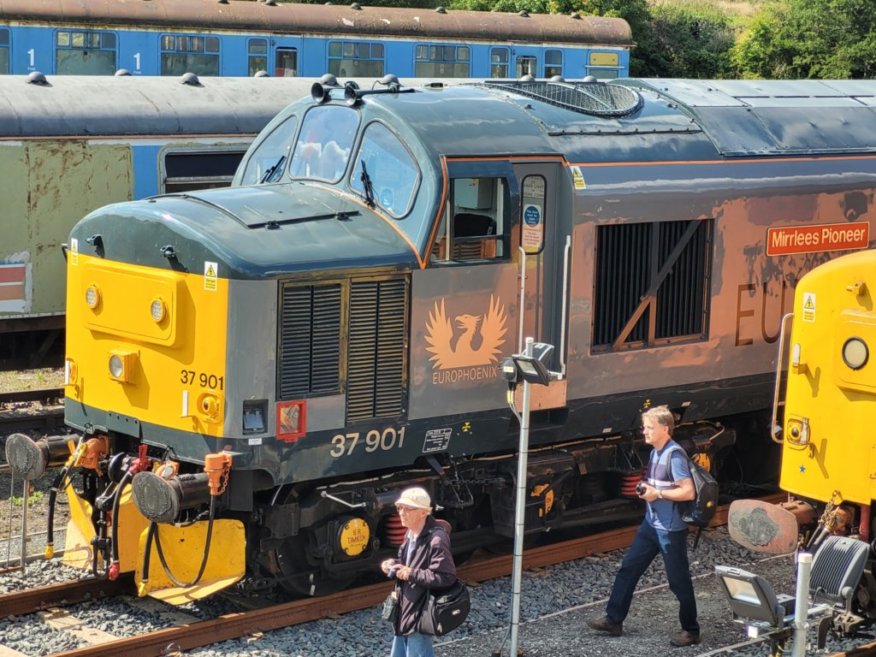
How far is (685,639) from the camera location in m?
9.16

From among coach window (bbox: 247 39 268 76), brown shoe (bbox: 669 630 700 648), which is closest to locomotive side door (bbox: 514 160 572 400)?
brown shoe (bbox: 669 630 700 648)

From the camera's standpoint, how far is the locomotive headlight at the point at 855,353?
8.66 meters

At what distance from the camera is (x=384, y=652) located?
8.95m

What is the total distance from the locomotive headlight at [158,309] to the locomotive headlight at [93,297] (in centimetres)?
67

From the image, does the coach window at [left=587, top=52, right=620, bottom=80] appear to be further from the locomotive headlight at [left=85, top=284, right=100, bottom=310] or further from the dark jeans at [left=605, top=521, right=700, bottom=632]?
the dark jeans at [left=605, top=521, right=700, bottom=632]

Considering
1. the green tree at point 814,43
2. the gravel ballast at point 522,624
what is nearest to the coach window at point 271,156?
the gravel ballast at point 522,624

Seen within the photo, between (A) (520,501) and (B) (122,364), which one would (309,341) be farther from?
(A) (520,501)

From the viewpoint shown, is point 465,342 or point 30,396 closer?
point 465,342

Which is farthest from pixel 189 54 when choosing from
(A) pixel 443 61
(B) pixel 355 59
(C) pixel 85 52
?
(A) pixel 443 61

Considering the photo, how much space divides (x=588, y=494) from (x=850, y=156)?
3.57 metres

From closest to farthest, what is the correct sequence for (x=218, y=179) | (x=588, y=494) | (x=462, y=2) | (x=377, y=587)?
(x=377, y=587), (x=588, y=494), (x=218, y=179), (x=462, y=2)

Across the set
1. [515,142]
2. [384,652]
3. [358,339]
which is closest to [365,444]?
[358,339]

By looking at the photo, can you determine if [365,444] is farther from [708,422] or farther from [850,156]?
[850,156]

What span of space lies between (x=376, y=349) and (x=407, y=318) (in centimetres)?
29
